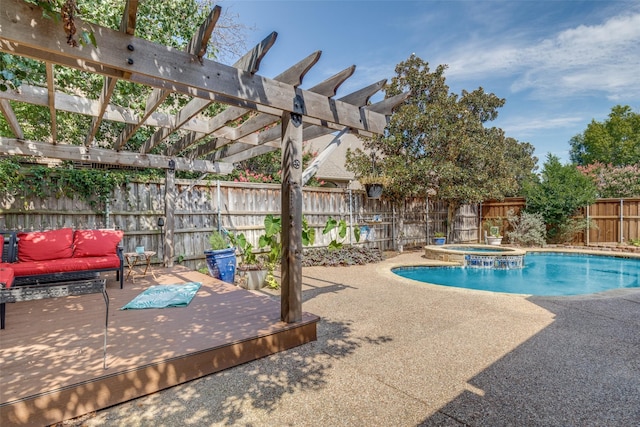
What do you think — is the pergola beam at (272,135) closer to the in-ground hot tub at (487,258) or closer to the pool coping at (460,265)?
the pool coping at (460,265)

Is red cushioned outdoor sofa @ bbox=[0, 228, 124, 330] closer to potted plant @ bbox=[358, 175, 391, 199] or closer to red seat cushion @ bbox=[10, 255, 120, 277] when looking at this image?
red seat cushion @ bbox=[10, 255, 120, 277]

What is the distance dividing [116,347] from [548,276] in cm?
958

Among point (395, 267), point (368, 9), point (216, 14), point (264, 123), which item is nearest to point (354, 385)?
point (216, 14)

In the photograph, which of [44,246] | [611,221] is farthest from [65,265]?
[611,221]

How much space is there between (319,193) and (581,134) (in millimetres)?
37010

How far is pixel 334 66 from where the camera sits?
11406 millimetres

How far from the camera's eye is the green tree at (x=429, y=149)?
10352 millimetres

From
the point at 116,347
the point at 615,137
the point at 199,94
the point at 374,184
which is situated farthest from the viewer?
the point at 615,137

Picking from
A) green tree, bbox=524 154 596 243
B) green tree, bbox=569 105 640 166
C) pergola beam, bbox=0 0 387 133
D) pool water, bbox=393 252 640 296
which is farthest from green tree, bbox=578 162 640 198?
pergola beam, bbox=0 0 387 133

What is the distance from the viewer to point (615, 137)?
2722 cm

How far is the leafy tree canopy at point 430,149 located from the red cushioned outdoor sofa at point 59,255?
23.4 ft

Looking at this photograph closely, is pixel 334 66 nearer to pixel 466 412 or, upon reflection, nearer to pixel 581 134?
pixel 466 412

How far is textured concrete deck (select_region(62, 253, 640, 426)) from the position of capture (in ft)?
7.17

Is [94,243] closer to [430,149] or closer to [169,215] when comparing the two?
[169,215]
